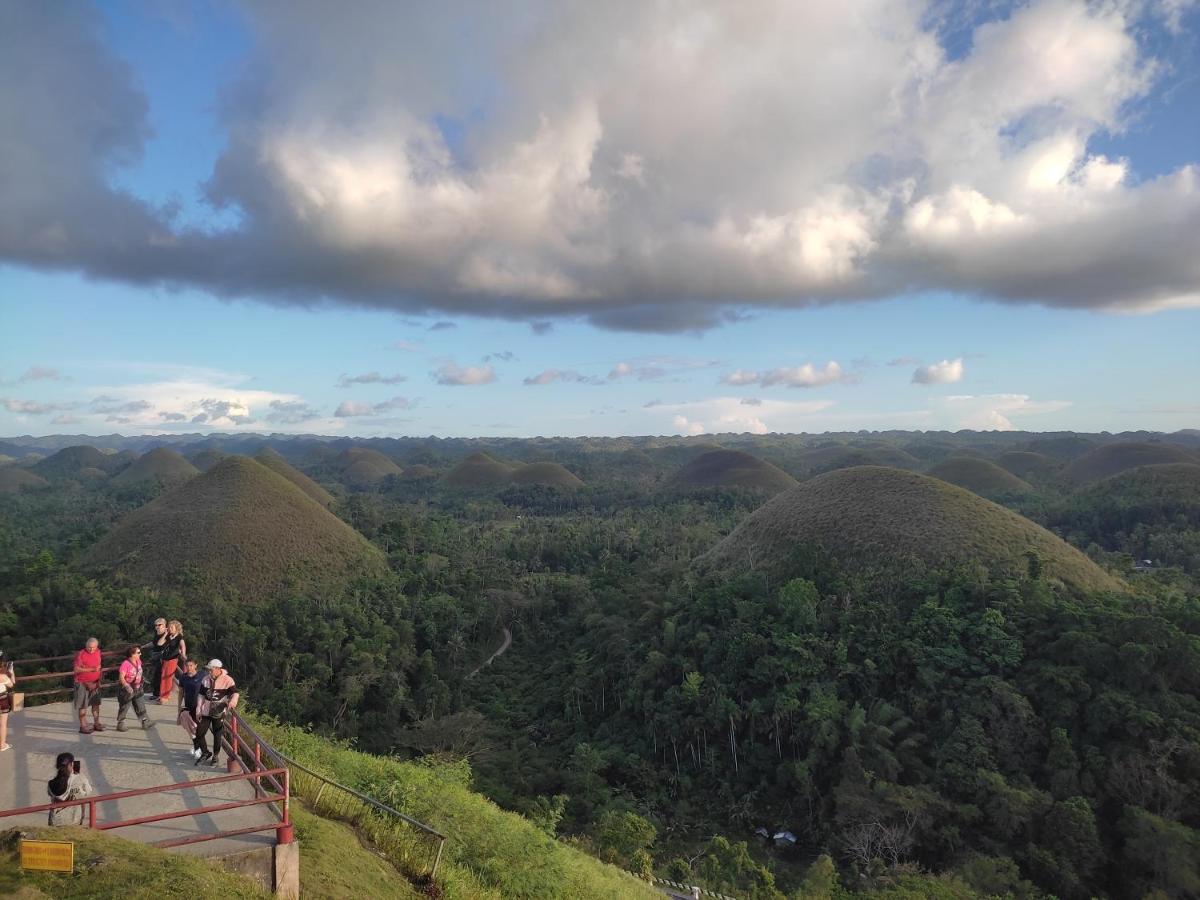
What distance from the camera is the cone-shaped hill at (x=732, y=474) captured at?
10119 centimetres

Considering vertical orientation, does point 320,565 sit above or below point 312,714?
above

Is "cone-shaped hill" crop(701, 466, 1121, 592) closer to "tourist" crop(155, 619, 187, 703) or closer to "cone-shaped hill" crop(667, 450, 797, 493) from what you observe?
"tourist" crop(155, 619, 187, 703)

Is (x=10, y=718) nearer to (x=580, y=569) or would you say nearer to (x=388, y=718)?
(x=388, y=718)

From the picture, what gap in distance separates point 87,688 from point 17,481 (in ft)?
463

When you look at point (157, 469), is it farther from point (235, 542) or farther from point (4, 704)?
point (4, 704)

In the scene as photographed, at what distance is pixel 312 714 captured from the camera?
2714cm

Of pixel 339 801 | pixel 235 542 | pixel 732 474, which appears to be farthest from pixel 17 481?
pixel 339 801

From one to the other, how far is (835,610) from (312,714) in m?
22.5

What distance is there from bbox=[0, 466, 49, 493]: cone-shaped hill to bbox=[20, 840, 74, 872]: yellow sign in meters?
136

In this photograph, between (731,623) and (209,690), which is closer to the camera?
(209,690)

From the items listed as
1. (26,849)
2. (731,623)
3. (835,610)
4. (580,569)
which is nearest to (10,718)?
(26,849)

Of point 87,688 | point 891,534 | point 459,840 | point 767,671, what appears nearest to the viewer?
point 87,688

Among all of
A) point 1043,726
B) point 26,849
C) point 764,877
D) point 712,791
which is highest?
point 26,849

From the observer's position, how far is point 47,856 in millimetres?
5445
